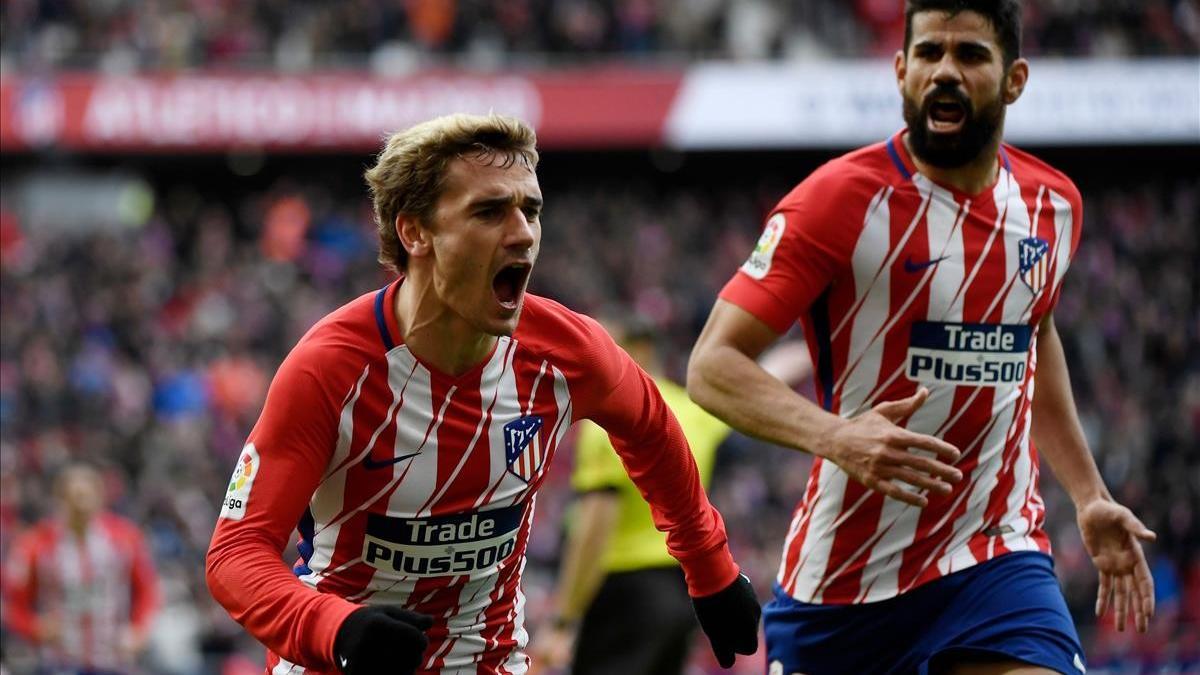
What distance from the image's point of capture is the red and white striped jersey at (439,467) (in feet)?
11.7

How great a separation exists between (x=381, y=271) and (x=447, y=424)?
16475mm

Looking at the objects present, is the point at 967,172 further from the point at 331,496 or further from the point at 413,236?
the point at 331,496

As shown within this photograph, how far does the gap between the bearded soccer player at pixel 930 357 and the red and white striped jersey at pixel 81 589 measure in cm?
557

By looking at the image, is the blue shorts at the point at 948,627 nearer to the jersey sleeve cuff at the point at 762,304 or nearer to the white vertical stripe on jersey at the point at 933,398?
the white vertical stripe on jersey at the point at 933,398

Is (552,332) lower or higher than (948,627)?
higher

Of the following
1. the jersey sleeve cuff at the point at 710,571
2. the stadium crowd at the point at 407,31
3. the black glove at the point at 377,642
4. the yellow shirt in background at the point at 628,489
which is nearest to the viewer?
the black glove at the point at 377,642

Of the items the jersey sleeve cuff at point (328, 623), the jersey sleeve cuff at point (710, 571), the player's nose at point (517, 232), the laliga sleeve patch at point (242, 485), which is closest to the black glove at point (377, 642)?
the jersey sleeve cuff at point (328, 623)

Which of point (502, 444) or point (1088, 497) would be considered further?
point (1088, 497)

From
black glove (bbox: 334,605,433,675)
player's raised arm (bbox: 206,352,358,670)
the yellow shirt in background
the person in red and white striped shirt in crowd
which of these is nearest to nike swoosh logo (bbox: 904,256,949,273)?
player's raised arm (bbox: 206,352,358,670)

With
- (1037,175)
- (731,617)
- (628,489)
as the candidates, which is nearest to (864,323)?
(1037,175)

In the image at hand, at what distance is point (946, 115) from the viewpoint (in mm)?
4430

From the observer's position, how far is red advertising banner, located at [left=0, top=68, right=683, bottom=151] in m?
23.0

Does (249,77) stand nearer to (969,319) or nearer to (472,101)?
(472,101)

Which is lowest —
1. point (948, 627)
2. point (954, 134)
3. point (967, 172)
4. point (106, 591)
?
point (106, 591)
